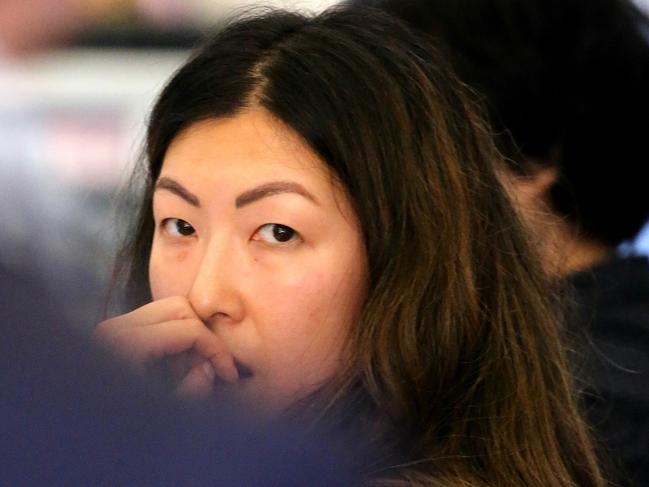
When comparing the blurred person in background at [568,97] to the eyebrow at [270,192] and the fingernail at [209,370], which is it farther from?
the fingernail at [209,370]

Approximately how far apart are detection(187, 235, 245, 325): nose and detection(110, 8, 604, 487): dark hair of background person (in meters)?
0.14

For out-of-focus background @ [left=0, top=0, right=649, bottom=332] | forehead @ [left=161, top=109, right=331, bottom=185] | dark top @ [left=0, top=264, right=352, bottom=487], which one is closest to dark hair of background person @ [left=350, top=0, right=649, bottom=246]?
out-of-focus background @ [left=0, top=0, right=649, bottom=332]

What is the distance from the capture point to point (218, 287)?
1193 mm

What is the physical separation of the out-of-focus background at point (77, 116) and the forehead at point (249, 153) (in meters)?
0.14

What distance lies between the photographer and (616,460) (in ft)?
5.20

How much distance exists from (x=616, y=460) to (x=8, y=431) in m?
1.26

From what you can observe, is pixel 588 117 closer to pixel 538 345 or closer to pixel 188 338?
pixel 538 345

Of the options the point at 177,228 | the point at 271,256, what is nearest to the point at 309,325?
the point at 271,256

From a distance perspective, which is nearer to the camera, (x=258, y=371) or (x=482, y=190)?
(x=258, y=371)

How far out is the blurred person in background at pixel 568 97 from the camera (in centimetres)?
193

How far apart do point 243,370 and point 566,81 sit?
3.18 ft

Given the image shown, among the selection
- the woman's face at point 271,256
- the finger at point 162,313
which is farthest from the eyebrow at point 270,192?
the finger at point 162,313

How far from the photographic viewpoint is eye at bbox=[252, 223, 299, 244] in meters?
1.22

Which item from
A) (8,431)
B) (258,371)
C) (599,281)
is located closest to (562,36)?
(599,281)
